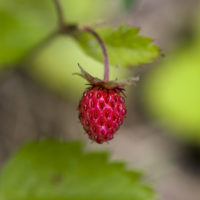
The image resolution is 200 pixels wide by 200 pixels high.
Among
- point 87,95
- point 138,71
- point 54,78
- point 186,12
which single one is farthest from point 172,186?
point 87,95

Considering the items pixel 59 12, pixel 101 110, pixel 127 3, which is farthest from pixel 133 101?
pixel 101 110

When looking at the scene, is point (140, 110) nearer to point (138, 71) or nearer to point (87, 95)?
point (138, 71)

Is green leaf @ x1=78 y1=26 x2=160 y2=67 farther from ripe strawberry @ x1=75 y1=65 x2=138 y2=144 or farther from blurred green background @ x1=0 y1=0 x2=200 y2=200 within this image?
blurred green background @ x1=0 y1=0 x2=200 y2=200

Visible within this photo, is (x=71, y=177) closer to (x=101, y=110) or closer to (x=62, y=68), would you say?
(x=101, y=110)

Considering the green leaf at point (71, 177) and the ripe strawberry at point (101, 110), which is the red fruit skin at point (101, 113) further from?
the green leaf at point (71, 177)

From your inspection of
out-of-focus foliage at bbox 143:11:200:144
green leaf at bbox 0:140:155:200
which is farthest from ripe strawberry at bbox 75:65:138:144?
out-of-focus foliage at bbox 143:11:200:144

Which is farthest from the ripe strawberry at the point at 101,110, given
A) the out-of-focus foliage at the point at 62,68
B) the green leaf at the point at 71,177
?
the out-of-focus foliage at the point at 62,68
